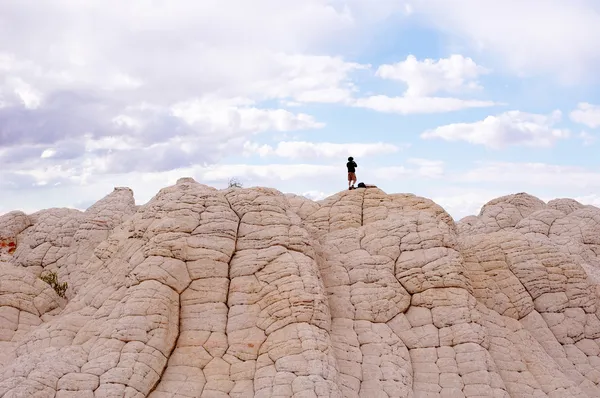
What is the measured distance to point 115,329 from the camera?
1391 centimetres

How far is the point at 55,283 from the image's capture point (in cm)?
1961

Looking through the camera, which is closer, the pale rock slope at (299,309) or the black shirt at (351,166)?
the pale rock slope at (299,309)

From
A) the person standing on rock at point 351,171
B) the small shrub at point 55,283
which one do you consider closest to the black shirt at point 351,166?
the person standing on rock at point 351,171

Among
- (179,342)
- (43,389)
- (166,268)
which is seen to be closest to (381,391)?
(179,342)

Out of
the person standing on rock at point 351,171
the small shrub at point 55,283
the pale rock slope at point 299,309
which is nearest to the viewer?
the pale rock slope at point 299,309

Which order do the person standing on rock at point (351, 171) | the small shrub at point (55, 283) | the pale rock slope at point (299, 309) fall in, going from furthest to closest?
1. the person standing on rock at point (351, 171)
2. the small shrub at point (55, 283)
3. the pale rock slope at point (299, 309)

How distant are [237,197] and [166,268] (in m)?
3.00

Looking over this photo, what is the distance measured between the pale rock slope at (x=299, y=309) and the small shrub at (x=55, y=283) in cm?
21

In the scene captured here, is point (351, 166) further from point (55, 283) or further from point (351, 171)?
point (55, 283)

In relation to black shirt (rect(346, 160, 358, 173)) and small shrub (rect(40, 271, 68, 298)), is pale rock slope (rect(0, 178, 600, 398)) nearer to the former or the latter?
small shrub (rect(40, 271, 68, 298))

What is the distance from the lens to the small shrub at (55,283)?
1914 centimetres

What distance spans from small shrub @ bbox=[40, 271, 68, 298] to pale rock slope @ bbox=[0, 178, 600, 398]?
0.21 m

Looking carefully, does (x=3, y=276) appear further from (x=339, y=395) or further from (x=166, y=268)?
(x=339, y=395)

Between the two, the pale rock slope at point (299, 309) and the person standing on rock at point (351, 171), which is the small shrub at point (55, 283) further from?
the person standing on rock at point (351, 171)
